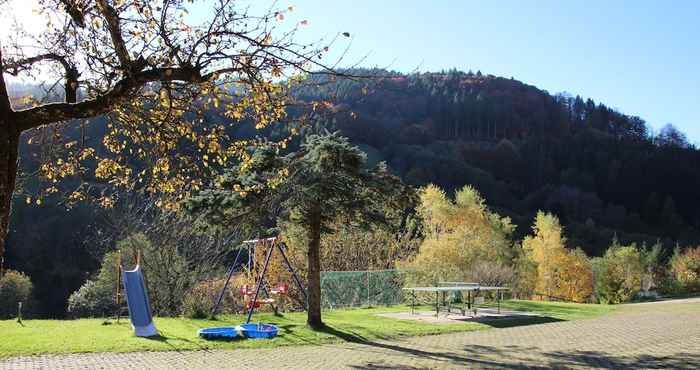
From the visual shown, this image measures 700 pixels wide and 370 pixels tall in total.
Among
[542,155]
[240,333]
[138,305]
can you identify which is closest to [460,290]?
[240,333]

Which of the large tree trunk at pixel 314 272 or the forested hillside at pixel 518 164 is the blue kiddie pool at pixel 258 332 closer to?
the large tree trunk at pixel 314 272

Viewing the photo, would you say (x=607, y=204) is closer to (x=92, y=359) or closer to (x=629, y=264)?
(x=629, y=264)

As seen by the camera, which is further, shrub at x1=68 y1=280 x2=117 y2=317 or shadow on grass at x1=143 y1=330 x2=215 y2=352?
shrub at x1=68 y1=280 x2=117 y2=317

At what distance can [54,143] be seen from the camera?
26.6ft

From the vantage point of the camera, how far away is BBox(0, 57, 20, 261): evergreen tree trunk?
5652 millimetres

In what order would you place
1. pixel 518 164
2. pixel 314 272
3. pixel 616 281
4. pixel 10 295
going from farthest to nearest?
pixel 518 164 < pixel 10 295 < pixel 616 281 < pixel 314 272

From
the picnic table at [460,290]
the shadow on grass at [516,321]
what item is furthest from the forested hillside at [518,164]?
the shadow on grass at [516,321]

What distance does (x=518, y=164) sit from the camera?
104 meters

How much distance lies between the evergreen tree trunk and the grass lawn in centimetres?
694

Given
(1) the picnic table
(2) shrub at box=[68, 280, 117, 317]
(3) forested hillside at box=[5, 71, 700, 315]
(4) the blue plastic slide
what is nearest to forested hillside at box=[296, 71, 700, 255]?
(3) forested hillside at box=[5, 71, 700, 315]

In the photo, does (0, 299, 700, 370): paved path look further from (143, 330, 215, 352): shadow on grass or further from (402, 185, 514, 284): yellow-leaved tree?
(402, 185, 514, 284): yellow-leaved tree

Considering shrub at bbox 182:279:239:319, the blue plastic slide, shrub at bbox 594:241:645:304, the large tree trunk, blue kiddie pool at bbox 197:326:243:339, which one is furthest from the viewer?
shrub at bbox 594:241:645:304

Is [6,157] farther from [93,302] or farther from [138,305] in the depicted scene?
[93,302]

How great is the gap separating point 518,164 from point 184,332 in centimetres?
9426
